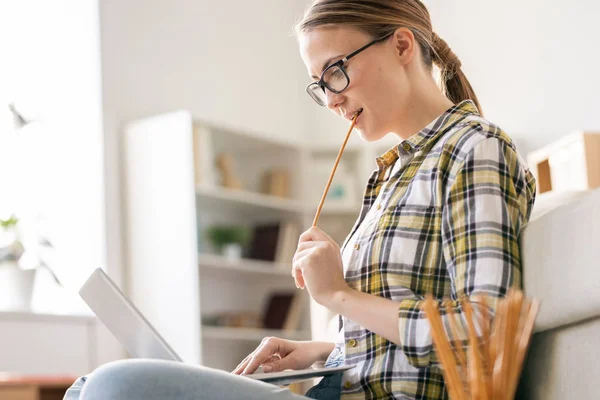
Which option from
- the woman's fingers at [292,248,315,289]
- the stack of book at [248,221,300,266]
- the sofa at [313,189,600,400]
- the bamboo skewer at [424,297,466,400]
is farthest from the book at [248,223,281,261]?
the bamboo skewer at [424,297,466,400]

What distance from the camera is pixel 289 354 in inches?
66.7

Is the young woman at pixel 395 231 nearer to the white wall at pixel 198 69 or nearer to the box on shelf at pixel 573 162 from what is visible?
the box on shelf at pixel 573 162

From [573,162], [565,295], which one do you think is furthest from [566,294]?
[573,162]

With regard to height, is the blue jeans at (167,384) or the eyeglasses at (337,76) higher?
the eyeglasses at (337,76)

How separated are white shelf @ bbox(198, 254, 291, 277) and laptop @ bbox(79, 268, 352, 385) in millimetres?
2852

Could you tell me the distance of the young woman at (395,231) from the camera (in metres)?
1.20

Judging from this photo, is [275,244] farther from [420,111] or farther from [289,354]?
[420,111]

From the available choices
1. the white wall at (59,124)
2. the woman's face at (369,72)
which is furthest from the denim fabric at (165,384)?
the white wall at (59,124)

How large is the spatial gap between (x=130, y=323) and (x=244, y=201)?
10.6 feet

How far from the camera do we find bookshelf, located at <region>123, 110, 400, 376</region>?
4176 mm

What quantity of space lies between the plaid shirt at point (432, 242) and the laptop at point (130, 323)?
0.09 meters

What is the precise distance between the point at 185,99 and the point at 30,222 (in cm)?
111

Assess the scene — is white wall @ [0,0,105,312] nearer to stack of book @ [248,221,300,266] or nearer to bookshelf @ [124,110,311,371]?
bookshelf @ [124,110,311,371]

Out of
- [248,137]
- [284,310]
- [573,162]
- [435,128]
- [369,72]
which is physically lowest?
[284,310]
